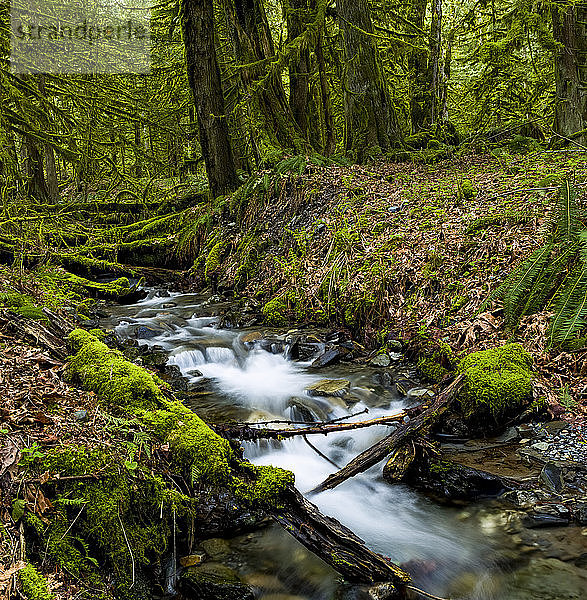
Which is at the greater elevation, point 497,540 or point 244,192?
point 244,192

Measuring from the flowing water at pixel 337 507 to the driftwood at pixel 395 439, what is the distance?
1.31 ft

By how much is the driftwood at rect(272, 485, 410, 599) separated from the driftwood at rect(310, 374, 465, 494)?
0.68 metres

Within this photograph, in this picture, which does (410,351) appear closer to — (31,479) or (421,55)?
(31,479)

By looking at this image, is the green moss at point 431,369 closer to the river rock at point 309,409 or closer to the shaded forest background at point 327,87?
the river rock at point 309,409

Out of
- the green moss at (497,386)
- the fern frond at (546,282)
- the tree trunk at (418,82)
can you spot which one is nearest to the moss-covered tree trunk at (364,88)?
the tree trunk at (418,82)

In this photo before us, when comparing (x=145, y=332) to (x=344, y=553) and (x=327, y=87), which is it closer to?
(x=344, y=553)

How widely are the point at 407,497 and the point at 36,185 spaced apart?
44.1 ft

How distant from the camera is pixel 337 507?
3785 mm

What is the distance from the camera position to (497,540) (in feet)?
10.9

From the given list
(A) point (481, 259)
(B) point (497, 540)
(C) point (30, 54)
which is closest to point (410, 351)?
(A) point (481, 259)

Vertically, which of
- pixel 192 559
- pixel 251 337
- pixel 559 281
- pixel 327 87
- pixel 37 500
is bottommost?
pixel 192 559

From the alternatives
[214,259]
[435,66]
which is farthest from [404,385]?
[435,66]

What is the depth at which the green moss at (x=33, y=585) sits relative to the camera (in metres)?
1.96

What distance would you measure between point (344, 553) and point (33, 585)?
1.49 metres
